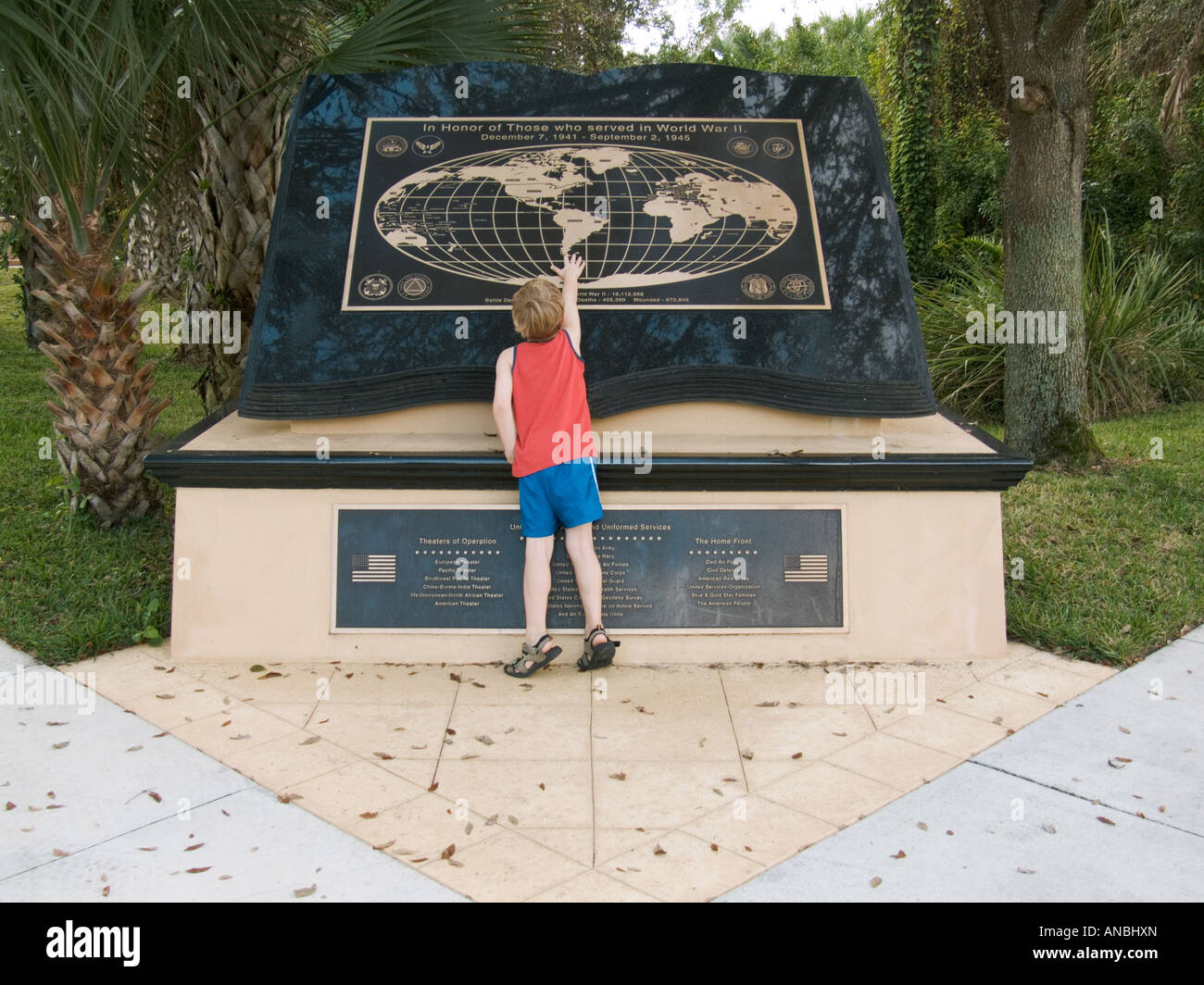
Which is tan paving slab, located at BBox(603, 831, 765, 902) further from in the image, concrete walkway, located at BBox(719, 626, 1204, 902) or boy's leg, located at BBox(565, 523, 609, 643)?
boy's leg, located at BBox(565, 523, 609, 643)

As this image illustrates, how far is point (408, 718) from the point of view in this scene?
433cm

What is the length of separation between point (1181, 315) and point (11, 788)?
41.2 ft

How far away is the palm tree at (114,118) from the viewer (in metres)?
→ 5.12

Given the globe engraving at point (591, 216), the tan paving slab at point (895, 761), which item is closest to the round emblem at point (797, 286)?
the globe engraving at point (591, 216)

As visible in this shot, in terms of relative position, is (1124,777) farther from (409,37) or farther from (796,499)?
(409,37)

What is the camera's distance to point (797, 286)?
528 cm

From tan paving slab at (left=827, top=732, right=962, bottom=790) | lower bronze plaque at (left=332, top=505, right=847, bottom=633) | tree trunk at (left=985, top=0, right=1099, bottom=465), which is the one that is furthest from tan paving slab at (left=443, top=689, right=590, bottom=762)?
tree trunk at (left=985, top=0, right=1099, bottom=465)

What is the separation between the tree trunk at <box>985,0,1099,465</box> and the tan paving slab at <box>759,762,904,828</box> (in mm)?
4949

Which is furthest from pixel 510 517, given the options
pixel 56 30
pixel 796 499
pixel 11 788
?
pixel 56 30

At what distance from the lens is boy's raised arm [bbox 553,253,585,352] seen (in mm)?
4785

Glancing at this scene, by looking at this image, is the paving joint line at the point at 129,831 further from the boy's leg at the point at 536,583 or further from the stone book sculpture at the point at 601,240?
the stone book sculpture at the point at 601,240

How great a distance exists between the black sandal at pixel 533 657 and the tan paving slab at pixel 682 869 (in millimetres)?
1412

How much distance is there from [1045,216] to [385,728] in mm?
6127

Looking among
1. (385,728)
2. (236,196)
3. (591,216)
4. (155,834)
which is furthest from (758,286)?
(236,196)
